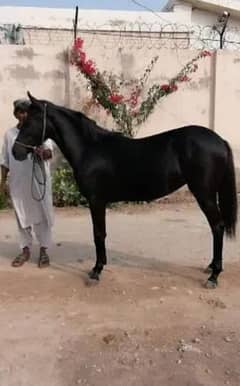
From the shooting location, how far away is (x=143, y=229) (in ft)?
25.3

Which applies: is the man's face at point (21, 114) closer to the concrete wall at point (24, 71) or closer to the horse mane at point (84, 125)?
the horse mane at point (84, 125)

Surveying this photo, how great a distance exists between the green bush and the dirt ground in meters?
1.74

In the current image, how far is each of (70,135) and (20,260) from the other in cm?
149

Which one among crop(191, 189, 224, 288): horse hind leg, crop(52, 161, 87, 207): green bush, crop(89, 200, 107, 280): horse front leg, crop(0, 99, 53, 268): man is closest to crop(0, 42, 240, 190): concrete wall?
crop(52, 161, 87, 207): green bush

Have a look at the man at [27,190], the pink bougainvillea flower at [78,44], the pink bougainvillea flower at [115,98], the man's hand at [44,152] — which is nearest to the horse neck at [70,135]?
the man's hand at [44,152]

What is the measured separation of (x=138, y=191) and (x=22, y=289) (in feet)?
4.50

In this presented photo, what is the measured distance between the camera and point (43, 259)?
6.04m

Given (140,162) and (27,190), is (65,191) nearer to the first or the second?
(27,190)

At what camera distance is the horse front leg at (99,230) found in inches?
A: 215

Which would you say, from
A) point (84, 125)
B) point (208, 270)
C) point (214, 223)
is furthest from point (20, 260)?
point (214, 223)

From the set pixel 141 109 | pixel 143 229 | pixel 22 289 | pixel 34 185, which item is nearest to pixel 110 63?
pixel 141 109

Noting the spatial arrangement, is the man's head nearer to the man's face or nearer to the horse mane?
the man's face

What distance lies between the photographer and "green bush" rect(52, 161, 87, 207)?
29.6ft

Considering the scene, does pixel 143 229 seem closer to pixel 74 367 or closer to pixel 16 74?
pixel 16 74
